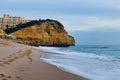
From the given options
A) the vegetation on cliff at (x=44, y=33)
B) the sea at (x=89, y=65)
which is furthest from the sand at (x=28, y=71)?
the vegetation on cliff at (x=44, y=33)

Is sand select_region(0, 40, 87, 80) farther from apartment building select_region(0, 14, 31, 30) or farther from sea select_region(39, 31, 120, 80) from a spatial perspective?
apartment building select_region(0, 14, 31, 30)

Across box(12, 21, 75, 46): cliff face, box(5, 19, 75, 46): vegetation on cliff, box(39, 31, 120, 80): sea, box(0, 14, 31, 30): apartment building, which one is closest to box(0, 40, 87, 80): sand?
box(39, 31, 120, 80): sea

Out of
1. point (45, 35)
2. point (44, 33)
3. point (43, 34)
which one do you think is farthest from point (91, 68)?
point (44, 33)

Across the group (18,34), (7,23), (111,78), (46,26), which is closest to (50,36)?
(46,26)

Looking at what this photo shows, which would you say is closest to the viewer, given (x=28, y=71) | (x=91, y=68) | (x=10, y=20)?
(x=28, y=71)

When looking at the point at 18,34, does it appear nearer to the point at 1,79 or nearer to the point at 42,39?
the point at 42,39

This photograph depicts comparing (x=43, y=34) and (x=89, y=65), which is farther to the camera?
(x=43, y=34)

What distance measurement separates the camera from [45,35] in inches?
3944

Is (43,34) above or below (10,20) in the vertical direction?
below

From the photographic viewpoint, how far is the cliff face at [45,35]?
95125mm

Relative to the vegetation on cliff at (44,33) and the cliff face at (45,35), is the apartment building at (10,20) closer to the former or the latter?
the vegetation on cliff at (44,33)

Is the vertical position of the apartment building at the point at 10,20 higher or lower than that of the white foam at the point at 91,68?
higher

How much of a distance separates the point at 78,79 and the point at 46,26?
305 ft

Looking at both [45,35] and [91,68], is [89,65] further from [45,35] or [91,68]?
[45,35]
